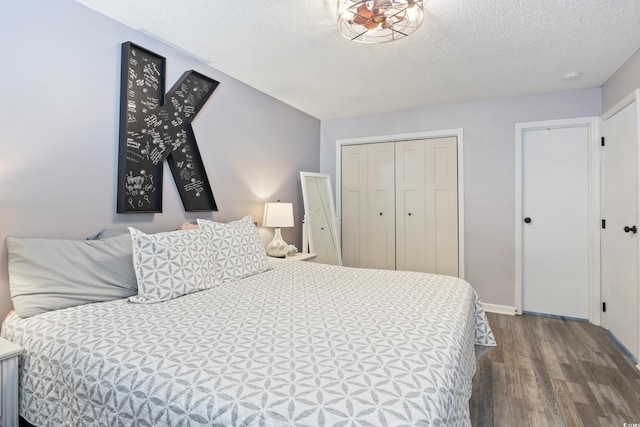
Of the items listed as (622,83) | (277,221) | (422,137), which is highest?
(622,83)

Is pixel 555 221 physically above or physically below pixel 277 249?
above

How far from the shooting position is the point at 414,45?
8.20ft

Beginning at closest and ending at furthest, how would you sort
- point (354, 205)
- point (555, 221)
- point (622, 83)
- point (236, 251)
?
point (236, 251) → point (622, 83) → point (555, 221) → point (354, 205)

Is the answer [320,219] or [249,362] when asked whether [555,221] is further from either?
[249,362]

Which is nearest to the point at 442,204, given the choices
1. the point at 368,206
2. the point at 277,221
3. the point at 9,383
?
the point at 368,206

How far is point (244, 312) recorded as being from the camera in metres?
1.57

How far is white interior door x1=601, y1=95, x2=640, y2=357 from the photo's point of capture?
257cm

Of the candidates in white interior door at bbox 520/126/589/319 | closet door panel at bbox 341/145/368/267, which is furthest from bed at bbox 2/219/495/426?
A: closet door panel at bbox 341/145/368/267

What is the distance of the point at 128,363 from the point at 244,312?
0.54 metres

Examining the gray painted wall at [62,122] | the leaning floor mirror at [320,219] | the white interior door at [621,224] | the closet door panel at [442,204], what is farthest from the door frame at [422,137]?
the gray painted wall at [62,122]

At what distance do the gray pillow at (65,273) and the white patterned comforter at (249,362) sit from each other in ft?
0.28

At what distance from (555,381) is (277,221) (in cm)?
252

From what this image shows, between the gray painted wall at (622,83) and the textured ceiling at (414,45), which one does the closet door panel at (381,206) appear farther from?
the gray painted wall at (622,83)

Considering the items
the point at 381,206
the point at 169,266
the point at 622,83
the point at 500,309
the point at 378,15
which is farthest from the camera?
the point at 381,206
